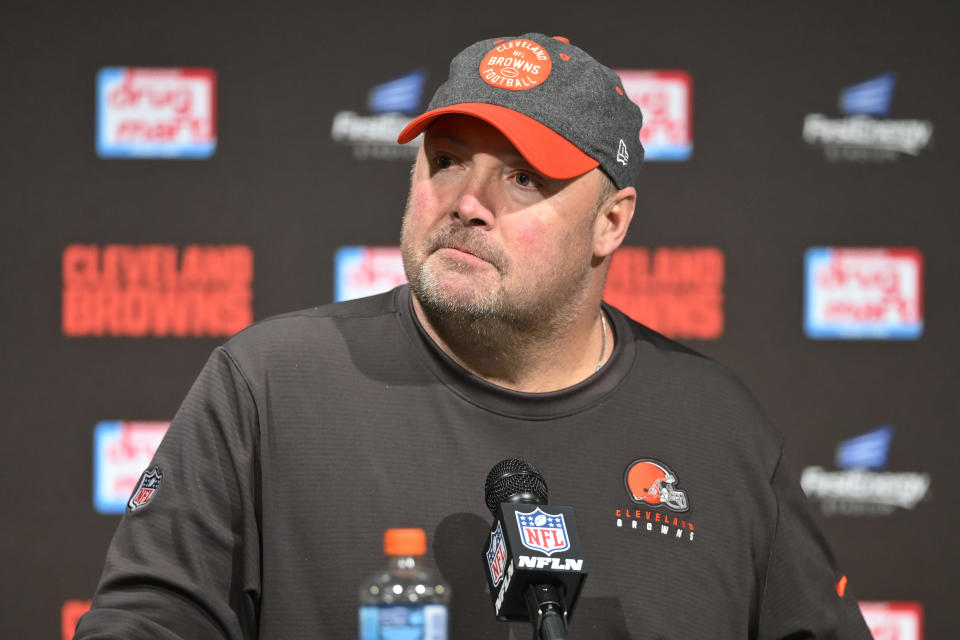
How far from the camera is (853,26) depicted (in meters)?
3.02

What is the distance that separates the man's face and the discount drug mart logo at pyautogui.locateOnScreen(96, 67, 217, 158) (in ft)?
4.99

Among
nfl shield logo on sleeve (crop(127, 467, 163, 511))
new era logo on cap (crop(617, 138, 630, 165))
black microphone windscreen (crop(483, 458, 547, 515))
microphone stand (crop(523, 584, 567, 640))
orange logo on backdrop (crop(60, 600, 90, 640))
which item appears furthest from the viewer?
orange logo on backdrop (crop(60, 600, 90, 640))

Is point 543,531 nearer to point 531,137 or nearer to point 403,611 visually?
point 403,611

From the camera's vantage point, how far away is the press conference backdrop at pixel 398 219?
2873 mm

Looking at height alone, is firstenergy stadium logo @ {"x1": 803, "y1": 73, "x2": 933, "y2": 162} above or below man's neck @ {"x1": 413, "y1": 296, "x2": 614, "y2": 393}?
above

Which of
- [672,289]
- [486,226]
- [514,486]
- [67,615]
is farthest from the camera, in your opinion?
[672,289]

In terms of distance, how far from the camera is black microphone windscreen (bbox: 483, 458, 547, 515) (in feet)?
Answer: 3.36

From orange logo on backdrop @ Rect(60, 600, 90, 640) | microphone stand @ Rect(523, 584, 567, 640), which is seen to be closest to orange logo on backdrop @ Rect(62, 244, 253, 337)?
orange logo on backdrop @ Rect(60, 600, 90, 640)

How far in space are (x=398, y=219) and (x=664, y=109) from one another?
30.0 inches

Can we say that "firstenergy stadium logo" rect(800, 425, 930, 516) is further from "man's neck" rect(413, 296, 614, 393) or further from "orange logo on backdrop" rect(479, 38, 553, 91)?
"orange logo on backdrop" rect(479, 38, 553, 91)

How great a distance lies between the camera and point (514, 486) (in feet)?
3.39

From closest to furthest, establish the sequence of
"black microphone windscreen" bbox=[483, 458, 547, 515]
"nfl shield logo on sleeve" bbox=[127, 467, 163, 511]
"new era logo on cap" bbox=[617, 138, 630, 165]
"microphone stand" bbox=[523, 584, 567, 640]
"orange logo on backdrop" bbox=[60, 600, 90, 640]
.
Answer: "microphone stand" bbox=[523, 584, 567, 640] < "black microphone windscreen" bbox=[483, 458, 547, 515] < "nfl shield logo on sleeve" bbox=[127, 467, 163, 511] < "new era logo on cap" bbox=[617, 138, 630, 165] < "orange logo on backdrop" bbox=[60, 600, 90, 640]

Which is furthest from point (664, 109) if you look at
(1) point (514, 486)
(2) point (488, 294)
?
(1) point (514, 486)

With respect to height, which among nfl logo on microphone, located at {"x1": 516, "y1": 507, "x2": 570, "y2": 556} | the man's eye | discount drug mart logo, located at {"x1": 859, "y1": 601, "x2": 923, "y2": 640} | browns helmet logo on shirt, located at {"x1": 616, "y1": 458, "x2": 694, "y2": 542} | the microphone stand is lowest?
discount drug mart logo, located at {"x1": 859, "y1": 601, "x2": 923, "y2": 640}
